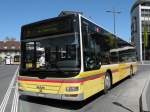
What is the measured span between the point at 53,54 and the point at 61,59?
0.40 m

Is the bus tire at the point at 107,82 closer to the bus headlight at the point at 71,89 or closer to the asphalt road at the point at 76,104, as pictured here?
the asphalt road at the point at 76,104

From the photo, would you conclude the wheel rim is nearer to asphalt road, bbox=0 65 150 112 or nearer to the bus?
asphalt road, bbox=0 65 150 112

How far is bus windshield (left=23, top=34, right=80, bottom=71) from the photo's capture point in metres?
10.2

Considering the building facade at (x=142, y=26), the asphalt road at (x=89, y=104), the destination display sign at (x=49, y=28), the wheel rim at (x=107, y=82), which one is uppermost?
the building facade at (x=142, y=26)

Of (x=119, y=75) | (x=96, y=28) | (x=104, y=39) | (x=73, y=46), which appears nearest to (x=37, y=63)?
(x=73, y=46)

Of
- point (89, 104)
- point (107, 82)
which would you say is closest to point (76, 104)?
point (89, 104)

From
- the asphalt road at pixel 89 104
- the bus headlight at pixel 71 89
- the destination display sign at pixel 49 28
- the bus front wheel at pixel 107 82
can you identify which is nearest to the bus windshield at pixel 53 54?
the destination display sign at pixel 49 28

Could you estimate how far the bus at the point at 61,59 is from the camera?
10.1 metres

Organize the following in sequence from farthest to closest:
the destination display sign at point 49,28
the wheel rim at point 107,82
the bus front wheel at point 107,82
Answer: the wheel rim at point 107,82 < the bus front wheel at point 107,82 < the destination display sign at point 49,28

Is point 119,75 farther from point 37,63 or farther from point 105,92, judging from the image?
point 37,63

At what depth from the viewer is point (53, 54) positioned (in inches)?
422

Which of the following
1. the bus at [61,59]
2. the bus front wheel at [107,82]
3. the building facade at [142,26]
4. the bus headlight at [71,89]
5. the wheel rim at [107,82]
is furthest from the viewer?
the building facade at [142,26]

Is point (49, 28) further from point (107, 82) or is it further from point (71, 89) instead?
point (107, 82)

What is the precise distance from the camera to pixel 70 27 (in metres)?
10.3
